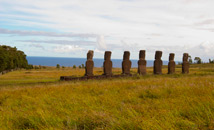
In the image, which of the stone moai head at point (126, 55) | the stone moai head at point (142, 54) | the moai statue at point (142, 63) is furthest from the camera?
the stone moai head at point (142, 54)

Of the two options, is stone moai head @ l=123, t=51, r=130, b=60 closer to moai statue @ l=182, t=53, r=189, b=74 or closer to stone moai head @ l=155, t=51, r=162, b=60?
stone moai head @ l=155, t=51, r=162, b=60

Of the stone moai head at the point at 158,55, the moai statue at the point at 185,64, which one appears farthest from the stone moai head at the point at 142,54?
the moai statue at the point at 185,64

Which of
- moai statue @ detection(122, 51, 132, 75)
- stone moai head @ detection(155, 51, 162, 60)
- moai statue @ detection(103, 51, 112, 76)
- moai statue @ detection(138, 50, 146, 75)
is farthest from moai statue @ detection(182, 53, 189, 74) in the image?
moai statue @ detection(103, 51, 112, 76)

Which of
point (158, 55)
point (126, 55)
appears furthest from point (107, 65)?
point (158, 55)

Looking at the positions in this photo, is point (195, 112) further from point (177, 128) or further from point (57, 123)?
point (57, 123)

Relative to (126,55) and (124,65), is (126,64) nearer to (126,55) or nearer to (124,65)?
(124,65)

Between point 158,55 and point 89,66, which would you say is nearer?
point 89,66

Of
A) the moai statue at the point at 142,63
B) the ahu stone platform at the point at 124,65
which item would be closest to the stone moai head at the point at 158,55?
the ahu stone platform at the point at 124,65

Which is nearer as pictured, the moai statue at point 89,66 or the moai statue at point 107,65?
the moai statue at point 89,66

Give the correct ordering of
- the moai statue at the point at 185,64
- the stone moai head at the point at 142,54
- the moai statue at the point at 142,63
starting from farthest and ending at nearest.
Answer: the moai statue at the point at 185,64, the stone moai head at the point at 142,54, the moai statue at the point at 142,63

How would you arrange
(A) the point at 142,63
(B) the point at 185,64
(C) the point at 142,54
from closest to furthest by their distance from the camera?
(A) the point at 142,63 → (C) the point at 142,54 → (B) the point at 185,64

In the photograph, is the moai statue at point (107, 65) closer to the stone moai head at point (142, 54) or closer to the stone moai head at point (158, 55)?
the stone moai head at point (142, 54)

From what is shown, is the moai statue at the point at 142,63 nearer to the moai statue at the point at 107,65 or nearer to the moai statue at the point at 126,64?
the moai statue at the point at 126,64

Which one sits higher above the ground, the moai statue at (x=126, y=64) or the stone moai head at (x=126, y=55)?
the stone moai head at (x=126, y=55)
